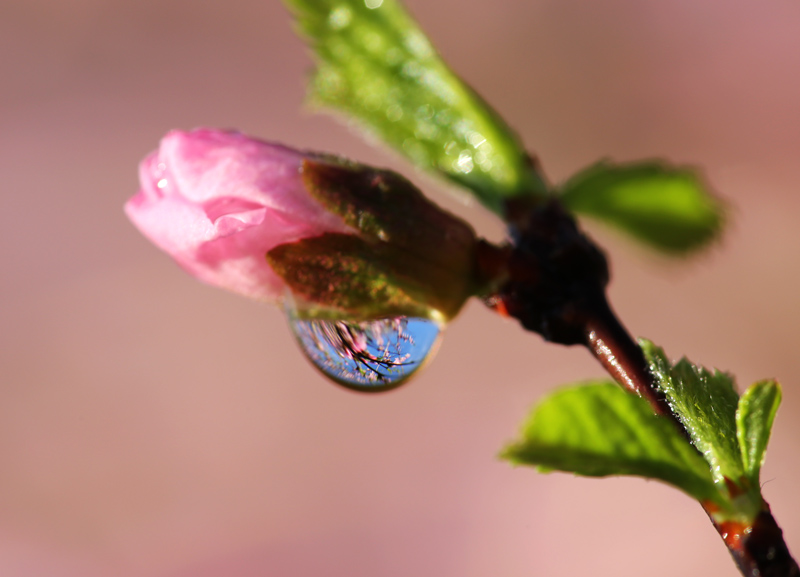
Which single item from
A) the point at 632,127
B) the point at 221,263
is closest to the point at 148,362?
the point at 632,127

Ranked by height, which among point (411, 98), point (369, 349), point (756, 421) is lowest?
point (756, 421)

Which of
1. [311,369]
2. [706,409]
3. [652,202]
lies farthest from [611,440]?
[311,369]

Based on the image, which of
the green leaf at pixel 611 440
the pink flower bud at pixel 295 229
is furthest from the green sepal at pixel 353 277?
the green leaf at pixel 611 440

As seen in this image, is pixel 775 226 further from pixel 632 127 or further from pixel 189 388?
pixel 189 388

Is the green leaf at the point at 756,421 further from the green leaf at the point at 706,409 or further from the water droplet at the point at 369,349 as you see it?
the water droplet at the point at 369,349

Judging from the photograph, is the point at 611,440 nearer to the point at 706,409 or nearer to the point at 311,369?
the point at 706,409
